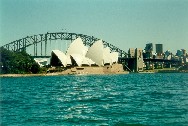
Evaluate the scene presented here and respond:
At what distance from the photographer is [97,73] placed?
11762 centimetres

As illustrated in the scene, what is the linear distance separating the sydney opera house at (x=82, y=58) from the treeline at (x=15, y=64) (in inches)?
308

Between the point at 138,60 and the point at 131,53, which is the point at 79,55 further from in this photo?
the point at 131,53

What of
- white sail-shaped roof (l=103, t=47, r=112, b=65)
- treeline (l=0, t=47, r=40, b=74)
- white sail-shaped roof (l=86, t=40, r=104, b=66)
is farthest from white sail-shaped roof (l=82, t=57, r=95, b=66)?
treeline (l=0, t=47, r=40, b=74)

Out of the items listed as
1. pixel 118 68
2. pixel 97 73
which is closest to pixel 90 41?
pixel 118 68

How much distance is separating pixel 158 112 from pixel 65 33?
Answer: 12478cm

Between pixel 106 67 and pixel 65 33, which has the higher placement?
pixel 65 33

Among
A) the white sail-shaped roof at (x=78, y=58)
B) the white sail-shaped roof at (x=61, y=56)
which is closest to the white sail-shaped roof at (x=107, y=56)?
the white sail-shaped roof at (x=78, y=58)

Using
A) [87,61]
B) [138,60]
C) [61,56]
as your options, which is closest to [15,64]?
[61,56]

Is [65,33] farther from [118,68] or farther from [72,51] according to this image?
[72,51]

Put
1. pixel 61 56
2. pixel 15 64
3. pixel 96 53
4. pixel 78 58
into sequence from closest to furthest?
1. pixel 15 64
2. pixel 61 56
3. pixel 78 58
4. pixel 96 53

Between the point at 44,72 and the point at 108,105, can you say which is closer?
the point at 108,105

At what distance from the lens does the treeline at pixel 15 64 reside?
89875mm

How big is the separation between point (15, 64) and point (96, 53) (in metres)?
25.9

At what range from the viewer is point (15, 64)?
306 ft
